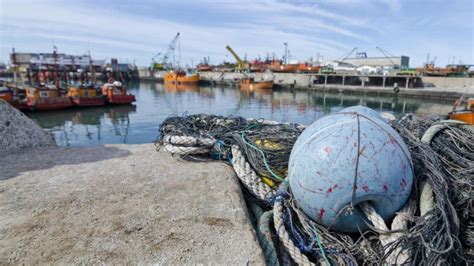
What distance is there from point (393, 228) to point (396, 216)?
6.0 inches

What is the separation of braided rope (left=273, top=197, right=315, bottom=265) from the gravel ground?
321mm

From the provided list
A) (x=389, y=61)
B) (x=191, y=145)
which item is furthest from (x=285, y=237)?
(x=389, y=61)

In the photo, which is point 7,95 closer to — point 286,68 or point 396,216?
point 396,216

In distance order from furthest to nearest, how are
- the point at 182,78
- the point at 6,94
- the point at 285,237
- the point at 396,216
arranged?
the point at 182,78, the point at 6,94, the point at 285,237, the point at 396,216

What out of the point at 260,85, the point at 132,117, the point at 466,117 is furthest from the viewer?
the point at 260,85

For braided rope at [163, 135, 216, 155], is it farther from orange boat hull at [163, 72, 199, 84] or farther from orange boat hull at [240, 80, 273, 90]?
orange boat hull at [163, 72, 199, 84]

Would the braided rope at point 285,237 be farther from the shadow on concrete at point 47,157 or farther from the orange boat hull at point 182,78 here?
the orange boat hull at point 182,78

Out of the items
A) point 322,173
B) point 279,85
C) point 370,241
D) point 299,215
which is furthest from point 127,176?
point 279,85

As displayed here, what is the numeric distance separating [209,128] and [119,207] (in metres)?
2.73

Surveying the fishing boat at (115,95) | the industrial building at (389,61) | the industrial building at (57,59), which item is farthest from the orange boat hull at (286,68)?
the fishing boat at (115,95)

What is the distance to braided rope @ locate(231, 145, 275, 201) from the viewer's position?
343 centimetres

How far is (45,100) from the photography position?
24.5 m

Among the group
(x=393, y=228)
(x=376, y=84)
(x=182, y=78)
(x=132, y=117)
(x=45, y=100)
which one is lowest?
(x=132, y=117)

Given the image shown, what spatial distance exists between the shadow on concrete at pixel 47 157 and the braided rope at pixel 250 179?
2.31m
